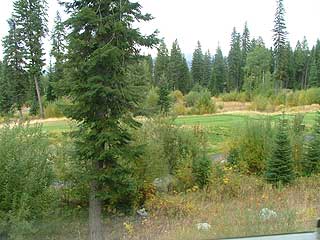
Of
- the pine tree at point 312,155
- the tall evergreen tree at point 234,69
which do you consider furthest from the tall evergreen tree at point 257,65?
the pine tree at point 312,155

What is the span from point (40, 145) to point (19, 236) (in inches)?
95.1

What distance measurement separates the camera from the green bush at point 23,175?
224 inches

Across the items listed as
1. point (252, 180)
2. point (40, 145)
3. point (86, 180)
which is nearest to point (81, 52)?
point (40, 145)

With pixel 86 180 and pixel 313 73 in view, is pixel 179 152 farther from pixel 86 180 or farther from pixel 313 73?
pixel 313 73

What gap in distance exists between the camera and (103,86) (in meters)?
6.04

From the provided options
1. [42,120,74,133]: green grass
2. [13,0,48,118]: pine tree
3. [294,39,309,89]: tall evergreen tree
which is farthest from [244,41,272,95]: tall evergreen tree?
[42,120,74,133]: green grass

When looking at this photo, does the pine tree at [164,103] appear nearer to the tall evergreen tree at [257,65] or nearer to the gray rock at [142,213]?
the gray rock at [142,213]

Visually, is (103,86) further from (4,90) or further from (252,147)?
(4,90)

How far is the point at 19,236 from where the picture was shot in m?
4.13

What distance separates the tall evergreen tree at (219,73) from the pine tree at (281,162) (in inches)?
1384

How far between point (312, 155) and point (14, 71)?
21431 millimetres

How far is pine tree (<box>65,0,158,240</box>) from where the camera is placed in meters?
5.92

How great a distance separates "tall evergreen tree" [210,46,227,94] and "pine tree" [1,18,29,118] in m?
Result: 22.8

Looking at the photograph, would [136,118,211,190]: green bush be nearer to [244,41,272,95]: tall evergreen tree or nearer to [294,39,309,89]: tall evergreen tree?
[244,41,272,95]: tall evergreen tree
